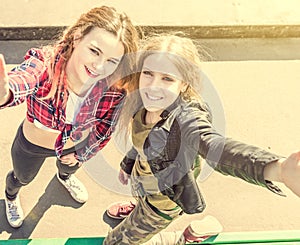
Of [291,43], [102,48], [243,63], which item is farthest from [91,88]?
[291,43]

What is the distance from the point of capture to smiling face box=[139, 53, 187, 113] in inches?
75.1

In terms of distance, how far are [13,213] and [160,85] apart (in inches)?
55.9

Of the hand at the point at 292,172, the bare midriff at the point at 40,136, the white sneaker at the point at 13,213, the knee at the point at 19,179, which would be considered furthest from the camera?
the white sneaker at the point at 13,213

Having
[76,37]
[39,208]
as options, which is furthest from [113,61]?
[39,208]

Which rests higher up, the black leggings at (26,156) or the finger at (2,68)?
the finger at (2,68)

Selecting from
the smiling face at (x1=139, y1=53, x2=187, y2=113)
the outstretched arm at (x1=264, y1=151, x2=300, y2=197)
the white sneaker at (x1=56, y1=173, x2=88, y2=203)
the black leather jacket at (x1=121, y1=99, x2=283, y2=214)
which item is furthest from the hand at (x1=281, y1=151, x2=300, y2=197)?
the white sneaker at (x1=56, y1=173, x2=88, y2=203)

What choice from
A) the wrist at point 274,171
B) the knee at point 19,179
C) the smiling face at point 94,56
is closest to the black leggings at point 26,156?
the knee at point 19,179

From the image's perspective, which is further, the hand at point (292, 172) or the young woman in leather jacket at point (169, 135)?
the young woman in leather jacket at point (169, 135)

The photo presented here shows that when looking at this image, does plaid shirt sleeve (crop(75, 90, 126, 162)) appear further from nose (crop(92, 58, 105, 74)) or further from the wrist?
the wrist

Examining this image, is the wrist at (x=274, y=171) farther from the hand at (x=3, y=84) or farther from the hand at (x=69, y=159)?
the hand at (x=69, y=159)

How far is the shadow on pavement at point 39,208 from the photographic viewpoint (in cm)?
291

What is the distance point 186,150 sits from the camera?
1.79 meters

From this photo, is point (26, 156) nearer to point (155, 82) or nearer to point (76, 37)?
point (76, 37)

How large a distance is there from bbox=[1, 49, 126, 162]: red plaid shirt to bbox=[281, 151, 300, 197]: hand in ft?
3.06
